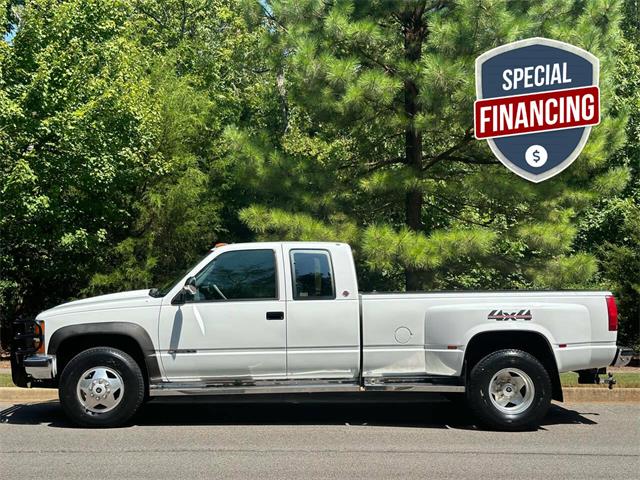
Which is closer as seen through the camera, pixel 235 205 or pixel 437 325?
pixel 437 325

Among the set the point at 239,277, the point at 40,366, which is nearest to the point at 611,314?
the point at 239,277

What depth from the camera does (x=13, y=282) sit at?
56.9 ft

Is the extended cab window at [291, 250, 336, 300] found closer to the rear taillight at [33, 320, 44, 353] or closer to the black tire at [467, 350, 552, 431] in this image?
the black tire at [467, 350, 552, 431]

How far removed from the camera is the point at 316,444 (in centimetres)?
800

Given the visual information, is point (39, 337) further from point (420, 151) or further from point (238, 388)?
point (420, 151)

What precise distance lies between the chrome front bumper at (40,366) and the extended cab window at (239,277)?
1610 millimetres

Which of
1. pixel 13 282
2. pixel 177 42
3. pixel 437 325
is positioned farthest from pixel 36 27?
pixel 177 42

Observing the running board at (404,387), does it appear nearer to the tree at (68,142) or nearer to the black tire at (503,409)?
the black tire at (503,409)

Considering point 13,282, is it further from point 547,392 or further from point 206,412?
point 547,392

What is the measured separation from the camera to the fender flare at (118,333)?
8695 millimetres

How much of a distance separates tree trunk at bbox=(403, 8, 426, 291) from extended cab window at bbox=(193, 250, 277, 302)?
5.92 m

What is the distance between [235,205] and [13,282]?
16.1 feet

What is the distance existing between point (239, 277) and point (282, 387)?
49.1 inches

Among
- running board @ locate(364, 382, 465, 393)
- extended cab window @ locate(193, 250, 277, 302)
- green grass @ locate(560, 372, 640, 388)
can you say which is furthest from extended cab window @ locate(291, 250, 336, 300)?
green grass @ locate(560, 372, 640, 388)
